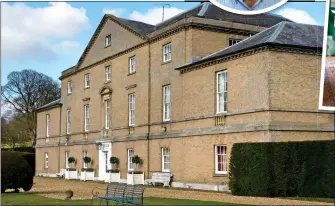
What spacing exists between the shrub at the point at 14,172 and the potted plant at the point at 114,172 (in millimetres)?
12221

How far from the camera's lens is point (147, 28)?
34.7 m

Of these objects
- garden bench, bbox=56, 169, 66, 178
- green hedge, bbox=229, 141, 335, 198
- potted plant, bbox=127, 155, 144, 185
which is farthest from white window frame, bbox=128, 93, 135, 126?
green hedge, bbox=229, 141, 335, 198

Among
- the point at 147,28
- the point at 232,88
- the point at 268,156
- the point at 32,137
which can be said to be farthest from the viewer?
the point at 32,137

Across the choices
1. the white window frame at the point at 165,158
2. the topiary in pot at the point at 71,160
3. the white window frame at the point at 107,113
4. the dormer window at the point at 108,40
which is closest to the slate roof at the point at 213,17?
the dormer window at the point at 108,40

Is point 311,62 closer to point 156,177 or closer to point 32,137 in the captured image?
point 156,177

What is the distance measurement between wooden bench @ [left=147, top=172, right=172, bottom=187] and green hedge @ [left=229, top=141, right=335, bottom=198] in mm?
8542

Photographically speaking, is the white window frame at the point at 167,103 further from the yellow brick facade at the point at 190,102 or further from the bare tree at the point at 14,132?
the bare tree at the point at 14,132

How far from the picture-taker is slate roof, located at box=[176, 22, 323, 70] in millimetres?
22797

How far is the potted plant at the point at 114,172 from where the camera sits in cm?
3388

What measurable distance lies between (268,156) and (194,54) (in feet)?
31.7

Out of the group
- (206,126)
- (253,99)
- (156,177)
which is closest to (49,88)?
(156,177)

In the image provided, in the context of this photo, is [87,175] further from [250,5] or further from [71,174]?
[250,5]

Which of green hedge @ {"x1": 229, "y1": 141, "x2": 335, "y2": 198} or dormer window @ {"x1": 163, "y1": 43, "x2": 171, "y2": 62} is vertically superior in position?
dormer window @ {"x1": 163, "y1": 43, "x2": 171, "y2": 62}

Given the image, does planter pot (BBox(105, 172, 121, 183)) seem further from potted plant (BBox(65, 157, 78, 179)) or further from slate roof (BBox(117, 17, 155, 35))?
slate roof (BBox(117, 17, 155, 35))
